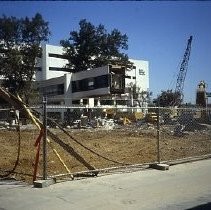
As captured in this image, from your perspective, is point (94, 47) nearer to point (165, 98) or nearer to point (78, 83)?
point (78, 83)

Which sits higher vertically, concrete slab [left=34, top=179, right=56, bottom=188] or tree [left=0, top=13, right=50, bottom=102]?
tree [left=0, top=13, right=50, bottom=102]

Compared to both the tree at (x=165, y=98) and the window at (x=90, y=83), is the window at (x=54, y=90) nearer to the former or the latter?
the window at (x=90, y=83)

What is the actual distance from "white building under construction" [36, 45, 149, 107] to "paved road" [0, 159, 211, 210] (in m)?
59.6

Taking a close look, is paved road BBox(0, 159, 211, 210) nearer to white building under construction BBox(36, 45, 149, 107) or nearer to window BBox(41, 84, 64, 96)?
white building under construction BBox(36, 45, 149, 107)

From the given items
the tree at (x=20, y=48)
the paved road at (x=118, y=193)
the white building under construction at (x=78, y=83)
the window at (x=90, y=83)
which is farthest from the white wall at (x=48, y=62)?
the paved road at (x=118, y=193)

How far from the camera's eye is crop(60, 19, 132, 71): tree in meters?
87.7

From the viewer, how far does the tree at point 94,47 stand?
3452 inches

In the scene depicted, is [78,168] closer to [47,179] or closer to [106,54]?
[47,179]

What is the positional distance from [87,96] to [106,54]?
17375 millimetres

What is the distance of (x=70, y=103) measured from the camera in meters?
77.5

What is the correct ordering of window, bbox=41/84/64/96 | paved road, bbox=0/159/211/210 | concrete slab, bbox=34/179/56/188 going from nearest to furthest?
paved road, bbox=0/159/211/210 < concrete slab, bbox=34/179/56/188 < window, bbox=41/84/64/96

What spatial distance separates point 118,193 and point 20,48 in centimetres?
6243

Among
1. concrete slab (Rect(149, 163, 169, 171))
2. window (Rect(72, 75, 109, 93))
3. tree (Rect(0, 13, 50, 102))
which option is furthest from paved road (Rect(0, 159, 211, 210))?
window (Rect(72, 75, 109, 93))

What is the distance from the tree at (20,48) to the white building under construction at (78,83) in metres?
8.70
